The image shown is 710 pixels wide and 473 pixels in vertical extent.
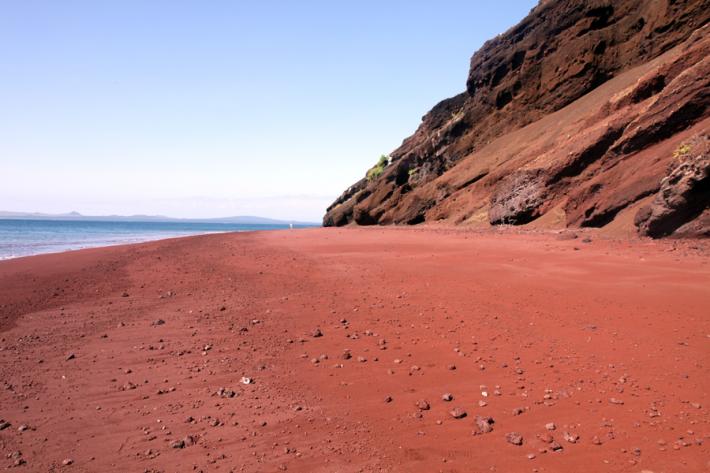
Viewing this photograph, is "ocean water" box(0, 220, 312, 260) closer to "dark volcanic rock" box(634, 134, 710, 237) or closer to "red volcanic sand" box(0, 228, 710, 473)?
"red volcanic sand" box(0, 228, 710, 473)

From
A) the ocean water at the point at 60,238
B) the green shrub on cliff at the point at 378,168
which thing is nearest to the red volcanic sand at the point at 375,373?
the ocean water at the point at 60,238

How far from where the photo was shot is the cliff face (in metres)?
13.7

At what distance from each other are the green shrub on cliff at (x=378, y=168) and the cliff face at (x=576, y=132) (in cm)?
427

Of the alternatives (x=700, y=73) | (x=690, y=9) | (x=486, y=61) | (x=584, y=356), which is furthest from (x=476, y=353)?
(x=486, y=61)

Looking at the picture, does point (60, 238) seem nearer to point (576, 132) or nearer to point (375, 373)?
point (576, 132)

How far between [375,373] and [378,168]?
4599 cm

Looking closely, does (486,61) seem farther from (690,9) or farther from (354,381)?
(354,381)

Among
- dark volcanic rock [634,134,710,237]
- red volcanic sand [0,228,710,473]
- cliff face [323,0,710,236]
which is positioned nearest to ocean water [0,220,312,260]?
red volcanic sand [0,228,710,473]

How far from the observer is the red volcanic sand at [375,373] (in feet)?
11.4

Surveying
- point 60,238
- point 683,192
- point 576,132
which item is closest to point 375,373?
point 683,192

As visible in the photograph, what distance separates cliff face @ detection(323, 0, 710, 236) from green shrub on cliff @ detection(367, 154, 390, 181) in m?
4.27

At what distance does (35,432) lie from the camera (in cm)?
395

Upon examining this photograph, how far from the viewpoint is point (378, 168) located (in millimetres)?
50000

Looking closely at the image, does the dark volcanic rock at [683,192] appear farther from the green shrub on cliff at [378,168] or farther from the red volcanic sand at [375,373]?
the green shrub on cliff at [378,168]
